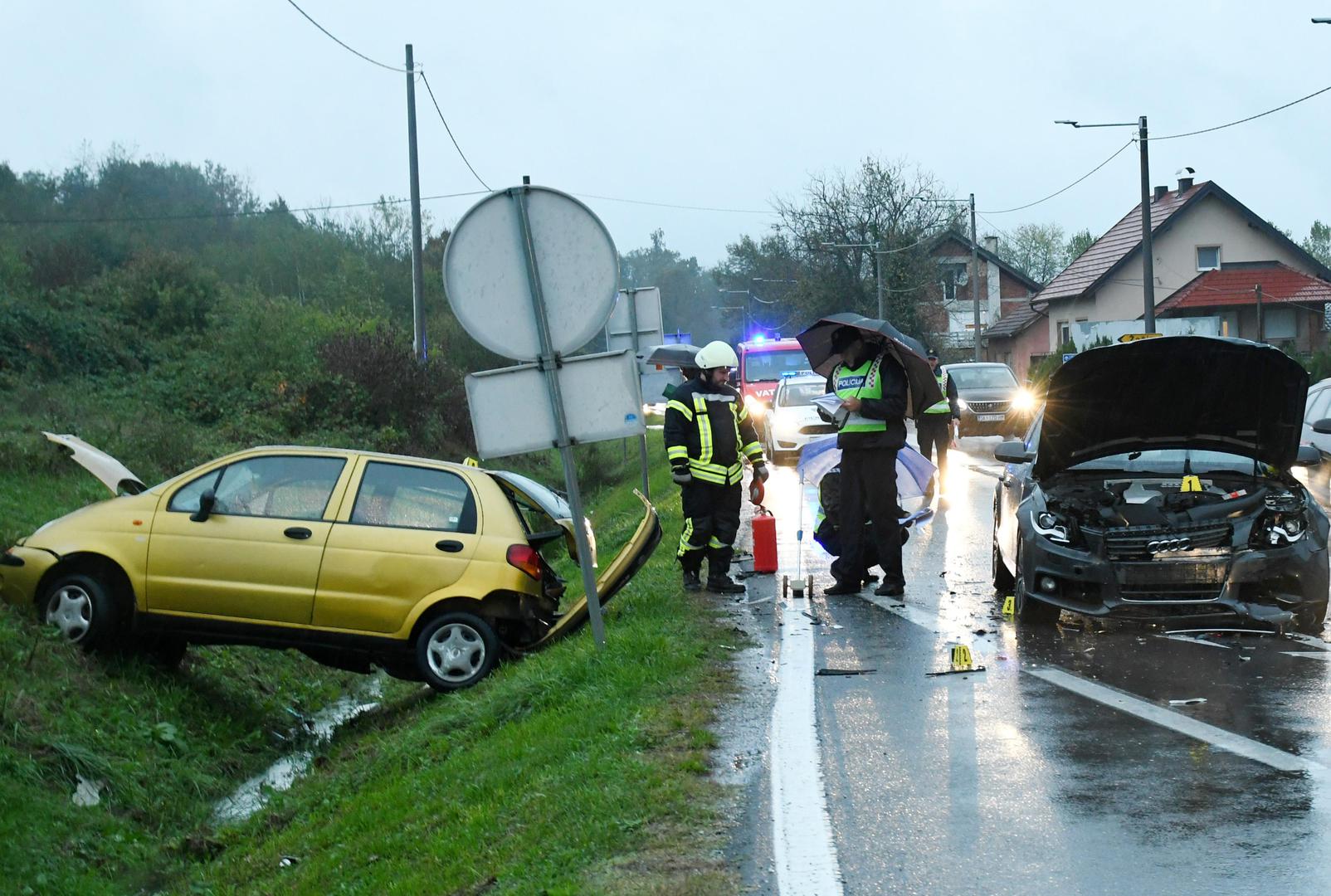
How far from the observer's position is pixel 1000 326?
6969 cm

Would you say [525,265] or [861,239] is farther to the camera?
[861,239]

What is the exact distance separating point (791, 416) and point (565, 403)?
18.1 metres

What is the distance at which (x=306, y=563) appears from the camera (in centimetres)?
934

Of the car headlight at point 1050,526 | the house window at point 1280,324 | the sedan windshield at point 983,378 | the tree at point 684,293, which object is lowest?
the car headlight at point 1050,526

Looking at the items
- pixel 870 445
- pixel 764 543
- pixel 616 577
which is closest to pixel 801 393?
pixel 764 543

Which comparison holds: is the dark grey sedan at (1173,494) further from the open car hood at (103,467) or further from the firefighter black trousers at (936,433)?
the firefighter black trousers at (936,433)

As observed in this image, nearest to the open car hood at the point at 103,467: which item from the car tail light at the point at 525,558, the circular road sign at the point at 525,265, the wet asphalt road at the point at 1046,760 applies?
the car tail light at the point at 525,558

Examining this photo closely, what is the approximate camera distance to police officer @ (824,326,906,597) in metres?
10.7

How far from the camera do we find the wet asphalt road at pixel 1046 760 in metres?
4.58

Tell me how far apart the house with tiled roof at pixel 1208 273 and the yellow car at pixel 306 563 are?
4842 centimetres

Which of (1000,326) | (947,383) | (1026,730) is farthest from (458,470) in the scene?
(1000,326)

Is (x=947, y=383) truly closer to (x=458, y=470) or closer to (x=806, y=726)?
(x=458, y=470)

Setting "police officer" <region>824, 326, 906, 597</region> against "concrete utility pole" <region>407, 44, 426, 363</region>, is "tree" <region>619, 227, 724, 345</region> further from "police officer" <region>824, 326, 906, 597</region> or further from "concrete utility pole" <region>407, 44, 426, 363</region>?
"police officer" <region>824, 326, 906, 597</region>

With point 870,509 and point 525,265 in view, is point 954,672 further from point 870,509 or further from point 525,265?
point 525,265
